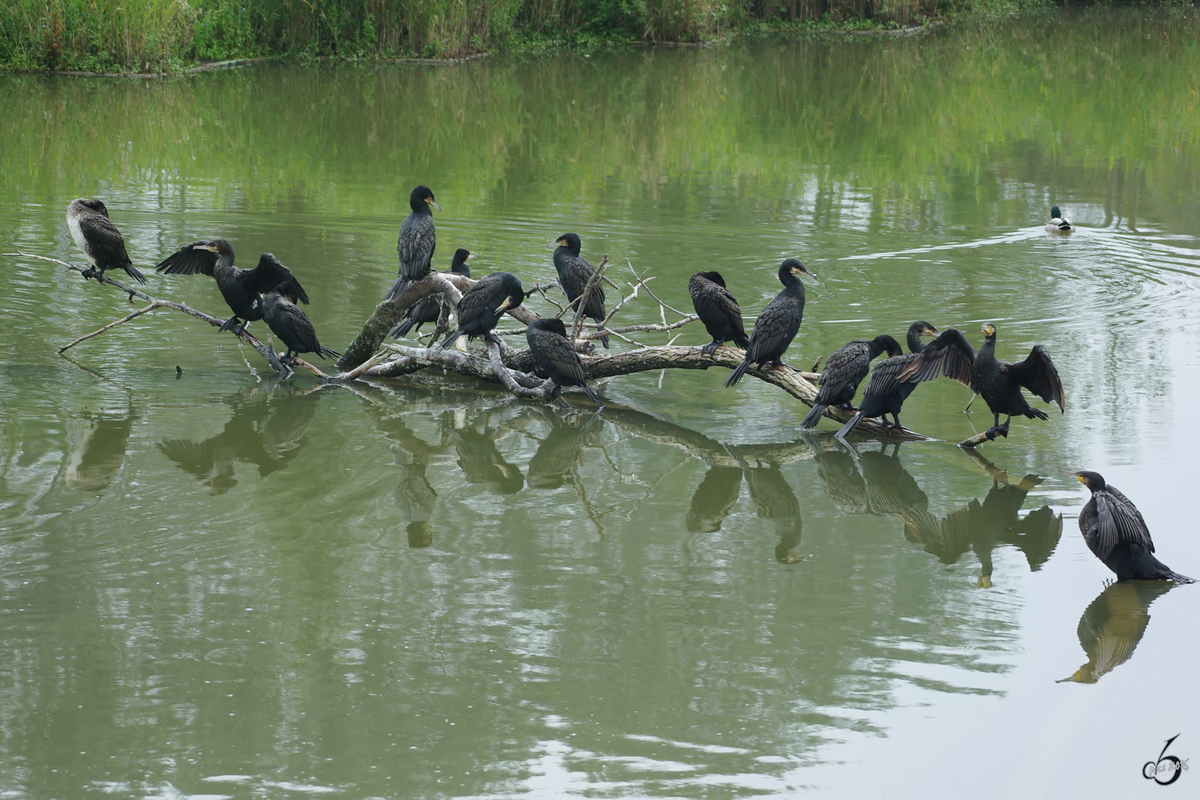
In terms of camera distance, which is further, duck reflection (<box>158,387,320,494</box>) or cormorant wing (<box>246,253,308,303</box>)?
cormorant wing (<box>246,253,308,303</box>)

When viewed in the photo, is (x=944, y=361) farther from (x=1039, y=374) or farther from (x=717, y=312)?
(x=717, y=312)

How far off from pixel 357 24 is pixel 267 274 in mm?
18146

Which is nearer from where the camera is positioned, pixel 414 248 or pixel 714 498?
pixel 714 498

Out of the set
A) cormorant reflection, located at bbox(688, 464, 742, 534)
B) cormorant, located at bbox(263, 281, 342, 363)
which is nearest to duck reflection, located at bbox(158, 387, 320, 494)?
cormorant, located at bbox(263, 281, 342, 363)

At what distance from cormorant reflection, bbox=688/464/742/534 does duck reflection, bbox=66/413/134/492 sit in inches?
113

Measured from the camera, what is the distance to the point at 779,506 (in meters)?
6.19

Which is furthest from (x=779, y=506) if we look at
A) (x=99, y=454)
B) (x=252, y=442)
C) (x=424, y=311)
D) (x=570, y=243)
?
(x=99, y=454)

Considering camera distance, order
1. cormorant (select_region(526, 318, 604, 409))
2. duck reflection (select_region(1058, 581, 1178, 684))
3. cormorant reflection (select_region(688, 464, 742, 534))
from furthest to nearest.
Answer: cormorant (select_region(526, 318, 604, 409)), cormorant reflection (select_region(688, 464, 742, 534)), duck reflection (select_region(1058, 581, 1178, 684))

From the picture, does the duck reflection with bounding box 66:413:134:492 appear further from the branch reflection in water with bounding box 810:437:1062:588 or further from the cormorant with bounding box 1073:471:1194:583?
the cormorant with bounding box 1073:471:1194:583

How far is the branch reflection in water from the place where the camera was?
5.64 metres

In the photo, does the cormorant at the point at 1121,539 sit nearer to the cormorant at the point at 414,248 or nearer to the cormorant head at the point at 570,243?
the cormorant head at the point at 570,243

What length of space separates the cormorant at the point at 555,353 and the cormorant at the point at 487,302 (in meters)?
0.21

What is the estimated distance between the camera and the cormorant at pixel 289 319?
7.81 m

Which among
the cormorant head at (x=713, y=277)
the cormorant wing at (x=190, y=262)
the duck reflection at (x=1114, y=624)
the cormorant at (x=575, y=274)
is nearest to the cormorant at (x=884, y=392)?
the cormorant head at (x=713, y=277)
